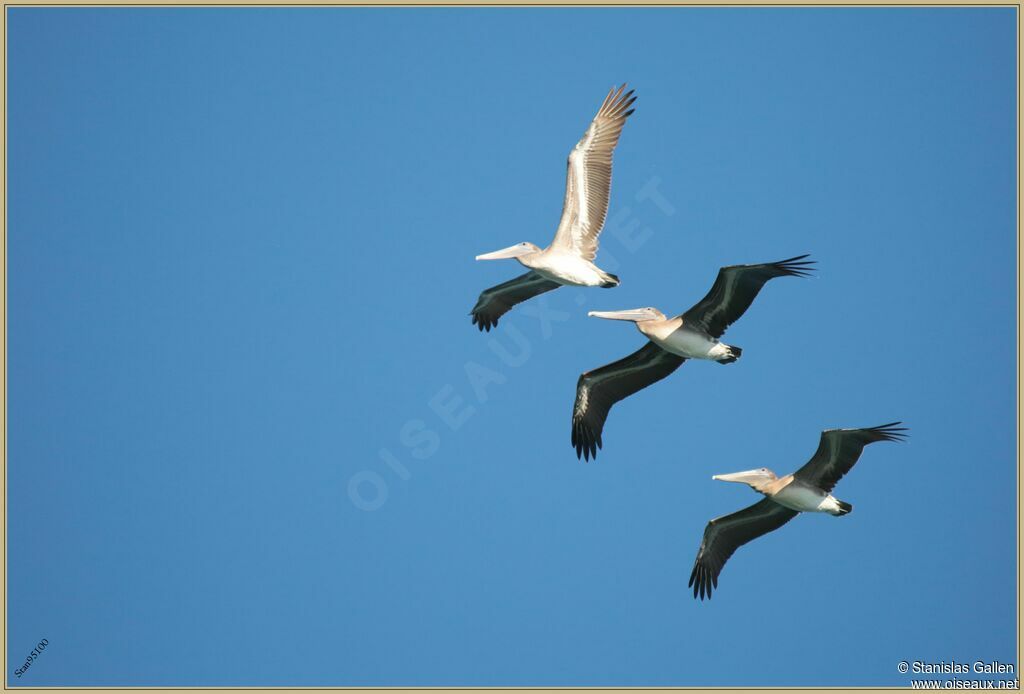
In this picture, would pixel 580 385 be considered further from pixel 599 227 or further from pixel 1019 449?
pixel 1019 449

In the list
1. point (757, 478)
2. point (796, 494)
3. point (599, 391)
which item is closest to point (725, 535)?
point (757, 478)

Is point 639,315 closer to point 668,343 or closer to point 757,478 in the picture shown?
point 668,343

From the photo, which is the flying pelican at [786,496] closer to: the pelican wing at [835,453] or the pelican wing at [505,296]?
the pelican wing at [835,453]

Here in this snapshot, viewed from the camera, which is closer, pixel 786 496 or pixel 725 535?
pixel 786 496

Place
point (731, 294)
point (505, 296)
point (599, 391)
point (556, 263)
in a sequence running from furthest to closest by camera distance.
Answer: point (505, 296) < point (556, 263) < point (599, 391) < point (731, 294)

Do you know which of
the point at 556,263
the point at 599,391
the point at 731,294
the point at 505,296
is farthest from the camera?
the point at 505,296

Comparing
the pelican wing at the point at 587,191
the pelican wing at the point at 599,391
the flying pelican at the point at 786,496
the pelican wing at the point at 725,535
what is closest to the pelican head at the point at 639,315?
the pelican wing at the point at 599,391

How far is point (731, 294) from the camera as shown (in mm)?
12555

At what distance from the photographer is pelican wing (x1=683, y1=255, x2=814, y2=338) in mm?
11969

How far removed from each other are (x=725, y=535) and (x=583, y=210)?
4.63 metres

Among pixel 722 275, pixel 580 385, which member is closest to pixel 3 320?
pixel 580 385

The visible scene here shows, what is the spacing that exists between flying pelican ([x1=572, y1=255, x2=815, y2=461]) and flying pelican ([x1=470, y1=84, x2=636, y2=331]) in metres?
1.01

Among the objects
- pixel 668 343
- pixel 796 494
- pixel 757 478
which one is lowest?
pixel 796 494

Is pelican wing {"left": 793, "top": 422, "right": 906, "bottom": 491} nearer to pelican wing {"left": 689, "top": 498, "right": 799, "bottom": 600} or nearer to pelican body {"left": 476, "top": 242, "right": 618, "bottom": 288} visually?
pelican wing {"left": 689, "top": 498, "right": 799, "bottom": 600}
